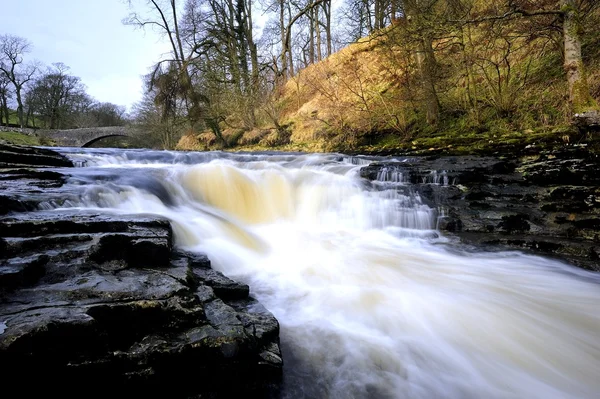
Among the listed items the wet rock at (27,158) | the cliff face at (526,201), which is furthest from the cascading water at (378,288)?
the wet rock at (27,158)

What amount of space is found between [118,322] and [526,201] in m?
5.46

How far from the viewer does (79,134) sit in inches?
1238

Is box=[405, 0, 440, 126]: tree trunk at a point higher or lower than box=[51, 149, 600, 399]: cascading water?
higher

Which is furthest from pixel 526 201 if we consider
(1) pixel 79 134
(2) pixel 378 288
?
(1) pixel 79 134

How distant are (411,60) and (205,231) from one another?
9.26 meters

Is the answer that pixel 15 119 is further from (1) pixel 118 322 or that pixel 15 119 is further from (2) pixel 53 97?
(1) pixel 118 322

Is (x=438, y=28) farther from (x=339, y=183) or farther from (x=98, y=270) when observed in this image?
(x=98, y=270)

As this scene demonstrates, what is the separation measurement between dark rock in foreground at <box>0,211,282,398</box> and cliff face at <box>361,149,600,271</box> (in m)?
3.85

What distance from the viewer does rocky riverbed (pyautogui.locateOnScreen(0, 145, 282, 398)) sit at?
59.7 inches

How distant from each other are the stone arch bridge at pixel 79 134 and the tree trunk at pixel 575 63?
34.9 m

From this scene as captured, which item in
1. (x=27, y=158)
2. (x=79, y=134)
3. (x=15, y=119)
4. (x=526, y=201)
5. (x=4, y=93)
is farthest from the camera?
(x=15, y=119)

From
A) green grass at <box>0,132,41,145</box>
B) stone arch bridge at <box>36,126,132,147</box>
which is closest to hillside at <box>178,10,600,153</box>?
green grass at <box>0,132,41,145</box>

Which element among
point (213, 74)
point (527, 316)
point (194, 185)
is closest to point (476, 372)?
point (527, 316)

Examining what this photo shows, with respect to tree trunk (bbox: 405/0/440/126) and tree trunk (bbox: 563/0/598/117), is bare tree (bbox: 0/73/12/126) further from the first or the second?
tree trunk (bbox: 563/0/598/117)
